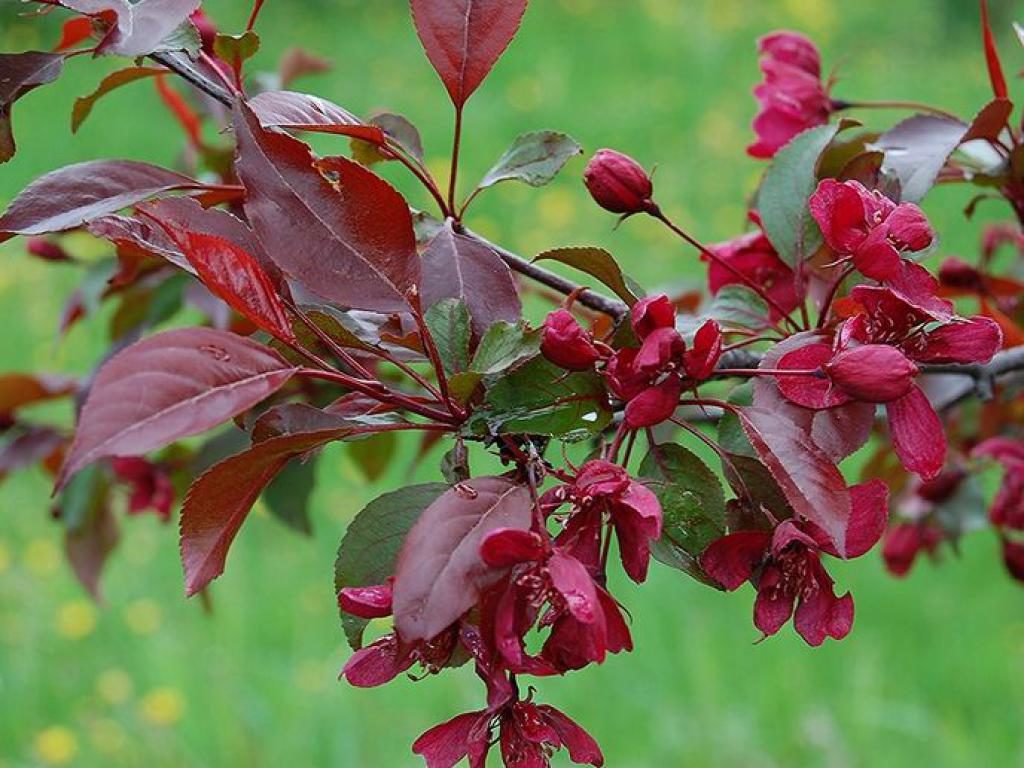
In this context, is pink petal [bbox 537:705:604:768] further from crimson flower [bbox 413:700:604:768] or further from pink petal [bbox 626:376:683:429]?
pink petal [bbox 626:376:683:429]

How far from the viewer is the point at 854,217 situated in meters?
0.69

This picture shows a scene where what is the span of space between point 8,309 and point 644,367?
362 cm

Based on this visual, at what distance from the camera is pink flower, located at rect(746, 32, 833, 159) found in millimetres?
1017

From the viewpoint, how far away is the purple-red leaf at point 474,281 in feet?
2.31

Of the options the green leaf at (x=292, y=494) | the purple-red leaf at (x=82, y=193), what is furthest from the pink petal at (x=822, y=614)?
the green leaf at (x=292, y=494)

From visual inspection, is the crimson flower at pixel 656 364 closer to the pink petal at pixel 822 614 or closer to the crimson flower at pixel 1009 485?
the pink petal at pixel 822 614

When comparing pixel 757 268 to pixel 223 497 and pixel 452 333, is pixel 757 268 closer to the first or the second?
pixel 452 333

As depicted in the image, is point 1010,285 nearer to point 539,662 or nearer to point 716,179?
point 539,662

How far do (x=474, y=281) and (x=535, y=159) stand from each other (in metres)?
0.13

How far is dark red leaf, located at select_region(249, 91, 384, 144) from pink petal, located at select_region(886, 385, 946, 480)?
0.93ft

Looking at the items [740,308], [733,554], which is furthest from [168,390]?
[740,308]

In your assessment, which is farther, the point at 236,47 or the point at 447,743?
the point at 236,47

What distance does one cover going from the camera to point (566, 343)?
2.08 ft

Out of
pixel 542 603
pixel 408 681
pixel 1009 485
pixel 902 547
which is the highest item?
pixel 542 603
